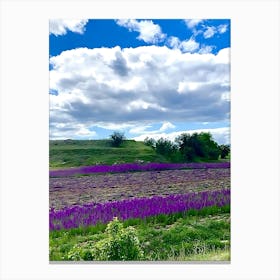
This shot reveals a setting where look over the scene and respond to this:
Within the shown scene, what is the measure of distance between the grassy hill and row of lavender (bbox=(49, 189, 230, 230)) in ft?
1.49

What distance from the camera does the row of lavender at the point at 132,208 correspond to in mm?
4551

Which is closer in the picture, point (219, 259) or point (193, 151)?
point (219, 259)

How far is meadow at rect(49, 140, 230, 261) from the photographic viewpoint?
445 cm

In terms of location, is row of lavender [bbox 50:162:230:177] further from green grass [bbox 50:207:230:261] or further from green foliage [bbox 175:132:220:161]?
green grass [bbox 50:207:230:261]

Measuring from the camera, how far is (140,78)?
467 cm

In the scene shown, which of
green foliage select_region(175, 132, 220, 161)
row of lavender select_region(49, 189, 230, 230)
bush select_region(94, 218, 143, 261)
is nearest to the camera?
bush select_region(94, 218, 143, 261)

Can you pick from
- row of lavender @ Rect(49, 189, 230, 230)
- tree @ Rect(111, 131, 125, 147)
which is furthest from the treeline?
row of lavender @ Rect(49, 189, 230, 230)

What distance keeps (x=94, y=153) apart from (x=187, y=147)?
1017mm

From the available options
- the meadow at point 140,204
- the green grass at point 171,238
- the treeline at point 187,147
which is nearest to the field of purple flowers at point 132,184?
the meadow at point 140,204

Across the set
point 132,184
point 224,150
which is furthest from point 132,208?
point 224,150
